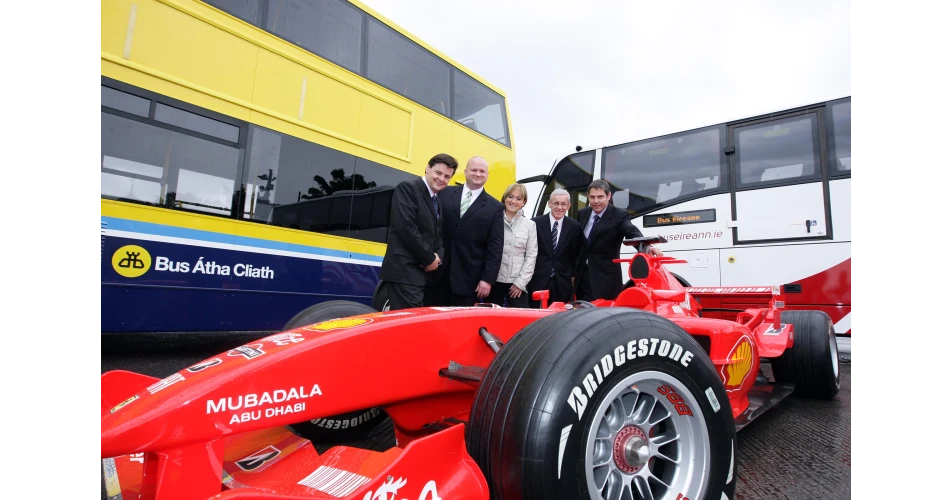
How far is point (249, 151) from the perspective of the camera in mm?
4609

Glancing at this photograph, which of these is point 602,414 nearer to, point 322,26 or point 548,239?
point 548,239

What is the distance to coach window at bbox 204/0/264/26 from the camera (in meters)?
4.43

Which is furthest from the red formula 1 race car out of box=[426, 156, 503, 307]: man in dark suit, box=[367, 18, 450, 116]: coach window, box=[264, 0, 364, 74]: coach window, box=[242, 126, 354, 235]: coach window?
box=[367, 18, 450, 116]: coach window

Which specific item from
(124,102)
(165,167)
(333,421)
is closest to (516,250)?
(333,421)

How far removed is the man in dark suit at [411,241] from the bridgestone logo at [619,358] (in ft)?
5.81

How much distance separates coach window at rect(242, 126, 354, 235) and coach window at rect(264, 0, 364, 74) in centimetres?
100

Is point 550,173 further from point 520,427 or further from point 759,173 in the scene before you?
point 520,427

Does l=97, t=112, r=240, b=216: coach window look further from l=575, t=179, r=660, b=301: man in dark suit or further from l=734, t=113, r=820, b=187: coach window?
l=734, t=113, r=820, b=187: coach window

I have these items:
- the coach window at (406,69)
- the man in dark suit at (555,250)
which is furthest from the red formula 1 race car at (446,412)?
the coach window at (406,69)

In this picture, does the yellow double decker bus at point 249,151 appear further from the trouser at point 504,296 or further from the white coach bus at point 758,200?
the white coach bus at point 758,200

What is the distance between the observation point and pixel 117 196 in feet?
12.5

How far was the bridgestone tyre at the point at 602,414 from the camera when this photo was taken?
1.15m

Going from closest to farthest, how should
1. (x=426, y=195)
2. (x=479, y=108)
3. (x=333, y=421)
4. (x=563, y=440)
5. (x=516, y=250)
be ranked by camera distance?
Answer: (x=563, y=440) < (x=333, y=421) < (x=426, y=195) < (x=516, y=250) < (x=479, y=108)

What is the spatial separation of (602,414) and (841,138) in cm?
605
